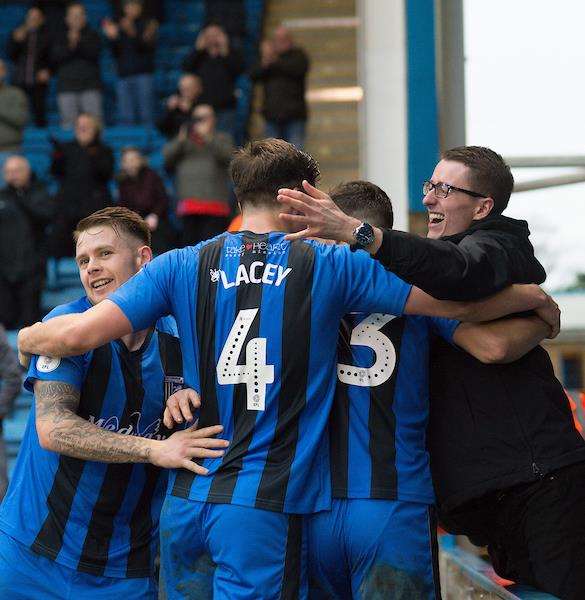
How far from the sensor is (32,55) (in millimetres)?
15703

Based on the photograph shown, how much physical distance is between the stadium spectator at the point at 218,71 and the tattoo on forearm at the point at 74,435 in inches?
397

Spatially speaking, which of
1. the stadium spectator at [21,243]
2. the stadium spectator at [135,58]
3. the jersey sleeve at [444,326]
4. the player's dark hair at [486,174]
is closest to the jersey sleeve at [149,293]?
the jersey sleeve at [444,326]

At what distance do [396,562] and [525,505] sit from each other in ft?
1.91

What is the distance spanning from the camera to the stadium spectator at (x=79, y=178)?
12.1 metres

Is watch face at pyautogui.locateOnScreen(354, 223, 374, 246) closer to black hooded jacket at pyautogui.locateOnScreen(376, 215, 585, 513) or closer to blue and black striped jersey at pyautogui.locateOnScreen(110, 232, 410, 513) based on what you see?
blue and black striped jersey at pyautogui.locateOnScreen(110, 232, 410, 513)

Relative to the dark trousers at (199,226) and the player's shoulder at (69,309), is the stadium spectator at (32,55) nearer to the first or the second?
the dark trousers at (199,226)

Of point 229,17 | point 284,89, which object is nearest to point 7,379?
point 284,89

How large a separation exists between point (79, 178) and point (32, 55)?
14.3ft

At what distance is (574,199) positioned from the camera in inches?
281

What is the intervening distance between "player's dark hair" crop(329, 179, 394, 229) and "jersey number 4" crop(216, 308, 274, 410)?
25.4 inches

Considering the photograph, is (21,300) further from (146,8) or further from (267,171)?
(267,171)

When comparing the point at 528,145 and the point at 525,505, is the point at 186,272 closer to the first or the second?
the point at 525,505

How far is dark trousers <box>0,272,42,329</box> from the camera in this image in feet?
36.9

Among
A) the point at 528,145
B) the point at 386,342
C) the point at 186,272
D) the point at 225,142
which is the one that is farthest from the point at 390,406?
the point at 225,142
